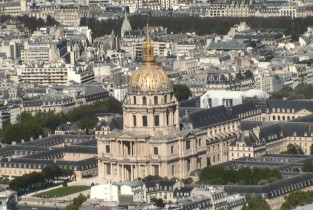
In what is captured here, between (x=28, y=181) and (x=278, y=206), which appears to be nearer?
(x=278, y=206)

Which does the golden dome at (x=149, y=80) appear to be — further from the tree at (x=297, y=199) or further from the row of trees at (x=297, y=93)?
the row of trees at (x=297, y=93)

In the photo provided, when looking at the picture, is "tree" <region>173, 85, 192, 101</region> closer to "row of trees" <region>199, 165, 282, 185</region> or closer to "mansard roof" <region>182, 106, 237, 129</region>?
"mansard roof" <region>182, 106, 237, 129</region>

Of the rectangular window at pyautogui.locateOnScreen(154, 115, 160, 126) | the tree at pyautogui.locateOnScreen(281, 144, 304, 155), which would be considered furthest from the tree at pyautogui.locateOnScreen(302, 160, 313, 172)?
the rectangular window at pyautogui.locateOnScreen(154, 115, 160, 126)

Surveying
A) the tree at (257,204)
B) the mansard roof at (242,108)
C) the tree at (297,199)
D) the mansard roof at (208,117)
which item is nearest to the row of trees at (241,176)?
the tree at (297,199)

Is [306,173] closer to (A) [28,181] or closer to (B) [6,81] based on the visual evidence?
(A) [28,181]

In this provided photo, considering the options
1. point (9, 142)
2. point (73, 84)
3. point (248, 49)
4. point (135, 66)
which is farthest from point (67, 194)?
point (248, 49)

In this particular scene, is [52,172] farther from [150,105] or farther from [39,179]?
Result: [150,105]
